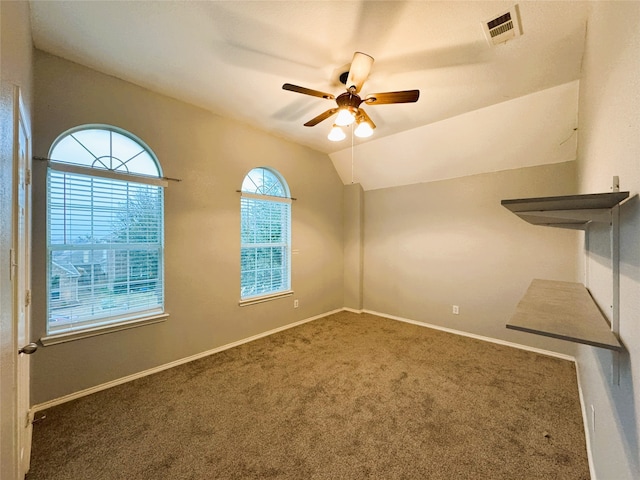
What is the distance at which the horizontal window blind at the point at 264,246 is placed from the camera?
11.5 ft

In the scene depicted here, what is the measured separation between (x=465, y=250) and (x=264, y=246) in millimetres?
2832

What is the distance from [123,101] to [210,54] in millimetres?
1061

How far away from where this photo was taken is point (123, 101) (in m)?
2.45

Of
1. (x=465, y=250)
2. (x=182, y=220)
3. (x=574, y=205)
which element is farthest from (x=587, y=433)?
(x=182, y=220)

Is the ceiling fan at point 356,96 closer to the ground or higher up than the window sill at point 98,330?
higher up

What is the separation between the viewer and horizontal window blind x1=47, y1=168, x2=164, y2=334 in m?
2.15

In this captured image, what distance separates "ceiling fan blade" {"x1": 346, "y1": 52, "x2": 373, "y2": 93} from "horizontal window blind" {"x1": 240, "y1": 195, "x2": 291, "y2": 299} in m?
1.98

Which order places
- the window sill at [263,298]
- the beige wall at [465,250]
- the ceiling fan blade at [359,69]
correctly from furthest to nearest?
the window sill at [263,298] < the beige wall at [465,250] < the ceiling fan blade at [359,69]

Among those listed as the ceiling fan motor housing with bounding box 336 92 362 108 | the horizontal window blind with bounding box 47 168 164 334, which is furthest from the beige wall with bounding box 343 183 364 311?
the horizontal window blind with bounding box 47 168 164 334

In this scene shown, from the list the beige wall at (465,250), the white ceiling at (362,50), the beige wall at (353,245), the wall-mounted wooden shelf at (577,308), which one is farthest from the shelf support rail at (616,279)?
the beige wall at (353,245)

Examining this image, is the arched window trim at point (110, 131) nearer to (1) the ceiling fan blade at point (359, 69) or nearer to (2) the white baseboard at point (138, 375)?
(2) the white baseboard at point (138, 375)

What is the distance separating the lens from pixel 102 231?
2375mm

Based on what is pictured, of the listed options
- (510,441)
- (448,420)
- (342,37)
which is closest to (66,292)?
(342,37)

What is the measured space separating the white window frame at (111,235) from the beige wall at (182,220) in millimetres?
67
